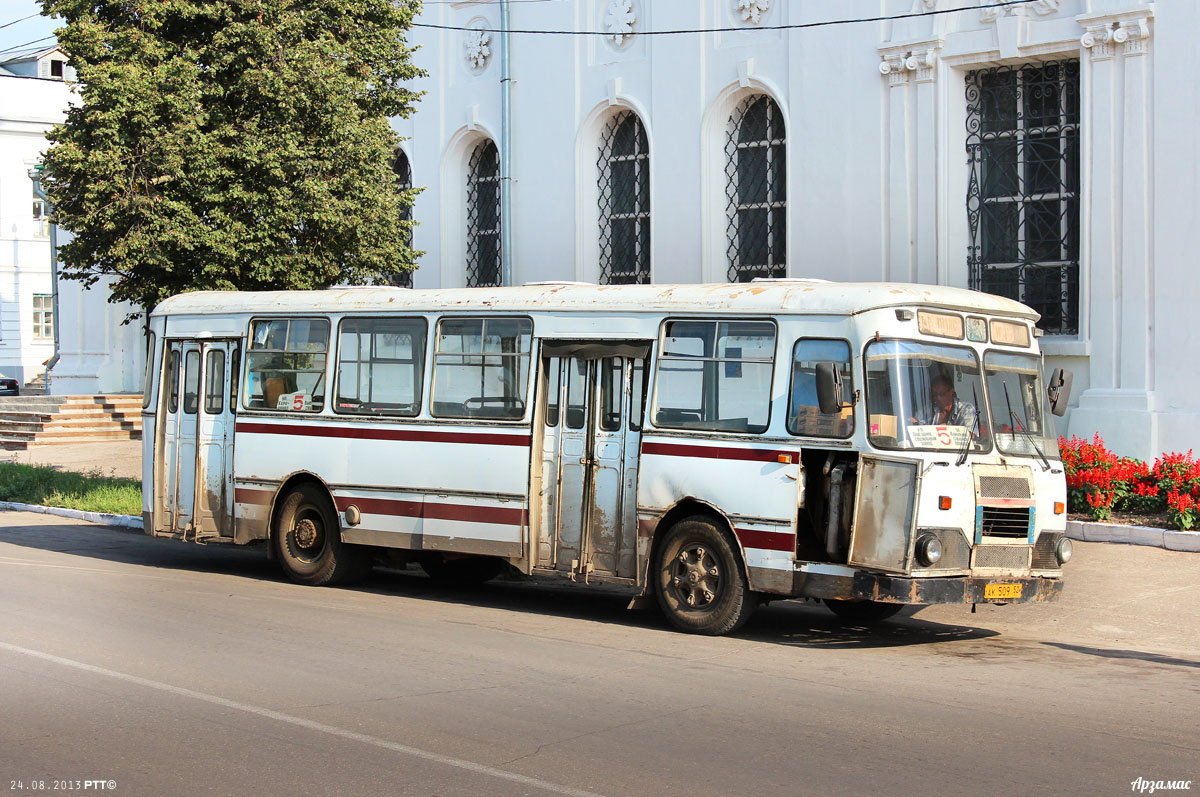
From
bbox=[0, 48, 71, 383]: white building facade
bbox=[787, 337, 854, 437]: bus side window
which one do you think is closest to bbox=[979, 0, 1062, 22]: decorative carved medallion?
bbox=[787, 337, 854, 437]: bus side window

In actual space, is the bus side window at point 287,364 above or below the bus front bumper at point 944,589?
above

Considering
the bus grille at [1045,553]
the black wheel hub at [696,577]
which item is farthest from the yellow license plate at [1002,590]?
the black wheel hub at [696,577]

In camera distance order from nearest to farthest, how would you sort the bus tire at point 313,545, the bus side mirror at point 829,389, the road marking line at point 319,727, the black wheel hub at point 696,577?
the road marking line at point 319,727 → the bus side mirror at point 829,389 → the black wheel hub at point 696,577 → the bus tire at point 313,545

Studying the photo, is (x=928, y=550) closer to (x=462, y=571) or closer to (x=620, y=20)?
Result: (x=462, y=571)

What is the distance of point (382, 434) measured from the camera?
41.9 ft

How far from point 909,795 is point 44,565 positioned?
36.7 feet

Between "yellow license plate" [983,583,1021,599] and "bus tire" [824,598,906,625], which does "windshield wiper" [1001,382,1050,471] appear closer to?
"yellow license plate" [983,583,1021,599]

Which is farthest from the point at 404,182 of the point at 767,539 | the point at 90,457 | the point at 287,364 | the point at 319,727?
the point at 319,727

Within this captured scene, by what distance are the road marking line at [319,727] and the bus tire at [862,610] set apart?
551cm

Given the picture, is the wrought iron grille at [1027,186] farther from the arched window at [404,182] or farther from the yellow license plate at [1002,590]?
the arched window at [404,182]

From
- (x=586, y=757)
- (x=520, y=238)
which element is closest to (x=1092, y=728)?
(x=586, y=757)

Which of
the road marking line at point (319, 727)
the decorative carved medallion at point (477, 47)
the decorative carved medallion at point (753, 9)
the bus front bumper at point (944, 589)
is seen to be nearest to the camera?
the road marking line at point (319, 727)

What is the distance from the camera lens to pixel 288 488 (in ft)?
44.6

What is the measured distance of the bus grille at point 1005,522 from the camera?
32.7ft
